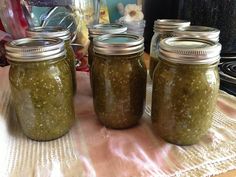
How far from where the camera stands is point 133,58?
18.0 inches

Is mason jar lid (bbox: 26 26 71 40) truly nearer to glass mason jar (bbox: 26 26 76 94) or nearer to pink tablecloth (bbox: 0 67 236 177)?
glass mason jar (bbox: 26 26 76 94)

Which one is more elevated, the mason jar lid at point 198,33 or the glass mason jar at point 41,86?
the mason jar lid at point 198,33

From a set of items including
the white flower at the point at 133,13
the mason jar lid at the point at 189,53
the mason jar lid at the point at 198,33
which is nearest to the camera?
the mason jar lid at the point at 189,53

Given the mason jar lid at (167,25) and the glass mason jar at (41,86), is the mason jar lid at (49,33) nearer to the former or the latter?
the glass mason jar at (41,86)

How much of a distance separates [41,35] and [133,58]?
0.20 metres

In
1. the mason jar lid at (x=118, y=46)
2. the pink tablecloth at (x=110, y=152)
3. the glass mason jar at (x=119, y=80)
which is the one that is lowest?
the pink tablecloth at (x=110, y=152)

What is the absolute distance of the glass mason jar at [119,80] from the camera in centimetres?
44

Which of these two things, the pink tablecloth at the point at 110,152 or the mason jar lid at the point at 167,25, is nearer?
the pink tablecloth at the point at 110,152

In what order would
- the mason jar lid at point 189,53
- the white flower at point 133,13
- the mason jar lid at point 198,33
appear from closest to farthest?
the mason jar lid at point 189,53, the mason jar lid at point 198,33, the white flower at point 133,13

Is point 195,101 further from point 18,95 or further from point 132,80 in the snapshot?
point 18,95

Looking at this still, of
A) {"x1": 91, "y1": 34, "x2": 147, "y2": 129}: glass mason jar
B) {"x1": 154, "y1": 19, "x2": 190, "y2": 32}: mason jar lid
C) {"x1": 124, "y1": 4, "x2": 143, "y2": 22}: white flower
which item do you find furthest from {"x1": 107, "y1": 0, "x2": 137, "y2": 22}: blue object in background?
{"x1": 91, "y1": 34, "x2": 147, "y2": 129}: glass mason jar

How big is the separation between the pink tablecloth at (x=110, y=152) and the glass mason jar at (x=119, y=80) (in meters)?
0.03

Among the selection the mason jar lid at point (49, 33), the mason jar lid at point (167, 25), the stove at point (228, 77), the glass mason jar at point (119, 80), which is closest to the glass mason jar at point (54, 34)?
the mason jar lid at point (49, 33)

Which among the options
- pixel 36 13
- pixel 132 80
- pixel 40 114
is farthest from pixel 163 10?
pixel 40 114
